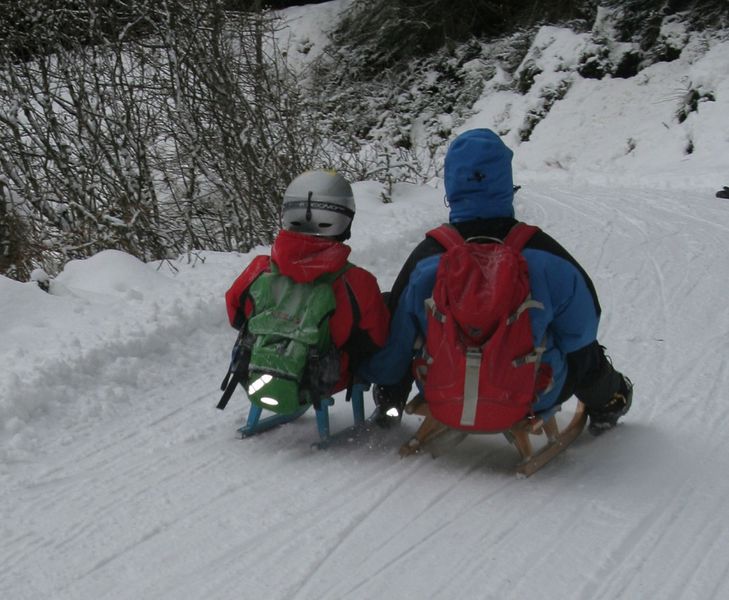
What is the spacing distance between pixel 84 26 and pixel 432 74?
1657 centimetres

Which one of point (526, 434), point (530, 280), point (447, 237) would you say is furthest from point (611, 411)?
point (447, 237)

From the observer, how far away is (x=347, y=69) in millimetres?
24047

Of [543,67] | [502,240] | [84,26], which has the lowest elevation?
[543,67]

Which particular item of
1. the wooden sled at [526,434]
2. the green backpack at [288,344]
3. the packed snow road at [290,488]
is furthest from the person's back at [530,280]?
the packed snow road at [290,488]

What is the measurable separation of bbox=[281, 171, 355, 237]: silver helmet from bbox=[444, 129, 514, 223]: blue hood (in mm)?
478

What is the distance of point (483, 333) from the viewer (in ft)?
10.1

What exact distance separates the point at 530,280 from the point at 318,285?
832 mm

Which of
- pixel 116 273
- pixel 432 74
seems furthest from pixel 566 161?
pixel 116 273

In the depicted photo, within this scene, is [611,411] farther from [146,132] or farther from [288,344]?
[146,132]

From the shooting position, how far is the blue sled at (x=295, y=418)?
11.7ft

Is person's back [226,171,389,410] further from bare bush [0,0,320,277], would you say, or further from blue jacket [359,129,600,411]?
bare bush [0,0,320,277]

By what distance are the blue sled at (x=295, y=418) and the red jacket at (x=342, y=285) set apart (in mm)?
301

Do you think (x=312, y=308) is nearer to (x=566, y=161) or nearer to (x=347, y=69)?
(x=566, y=161)

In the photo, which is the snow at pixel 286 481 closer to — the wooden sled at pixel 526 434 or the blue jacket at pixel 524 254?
the wooden sled at pixel 526 434
